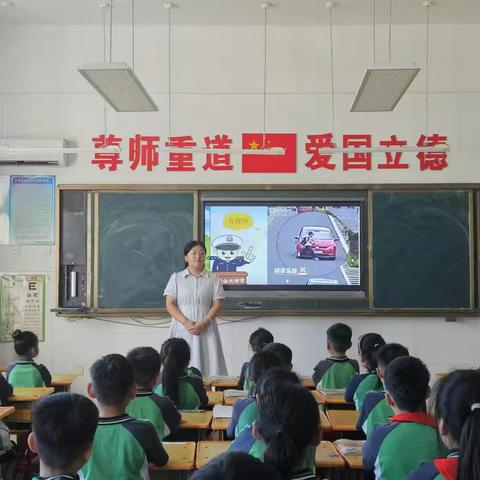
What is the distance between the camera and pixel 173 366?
10.9 ft

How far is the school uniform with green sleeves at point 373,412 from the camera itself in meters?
2.79

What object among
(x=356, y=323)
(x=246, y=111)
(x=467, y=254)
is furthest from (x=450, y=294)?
(x=246, y=111)

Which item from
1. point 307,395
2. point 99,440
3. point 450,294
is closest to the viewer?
point 307,395

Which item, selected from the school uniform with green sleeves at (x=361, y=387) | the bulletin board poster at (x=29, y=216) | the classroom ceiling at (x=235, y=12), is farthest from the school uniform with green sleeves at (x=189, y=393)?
the classroom ceiling at (x=235, y=12)

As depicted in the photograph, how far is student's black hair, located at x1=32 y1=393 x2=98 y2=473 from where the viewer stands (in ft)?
5.55

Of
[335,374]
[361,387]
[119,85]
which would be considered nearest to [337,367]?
[335,374]

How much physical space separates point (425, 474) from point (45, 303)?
4.62m

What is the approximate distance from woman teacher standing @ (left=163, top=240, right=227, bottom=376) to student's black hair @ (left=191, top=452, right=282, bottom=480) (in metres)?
3.78

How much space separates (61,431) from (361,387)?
2023mm

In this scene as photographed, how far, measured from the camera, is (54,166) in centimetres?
574

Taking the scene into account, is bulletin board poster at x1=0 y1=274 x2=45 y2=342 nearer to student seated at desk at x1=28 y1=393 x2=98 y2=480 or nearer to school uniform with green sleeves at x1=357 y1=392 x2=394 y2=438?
school uniform with green sleeves at x1=357 y1=392 x2=394 y2=438

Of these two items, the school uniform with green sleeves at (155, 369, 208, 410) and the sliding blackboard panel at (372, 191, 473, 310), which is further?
the sliding blackboard panel at (372, 191, 473, 310)

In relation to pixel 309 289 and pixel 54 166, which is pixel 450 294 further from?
pixel 54 166

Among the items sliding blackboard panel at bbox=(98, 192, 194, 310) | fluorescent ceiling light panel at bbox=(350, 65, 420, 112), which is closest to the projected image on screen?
sliding blackboard panel at bbox=(98, 192, 194, 310)
